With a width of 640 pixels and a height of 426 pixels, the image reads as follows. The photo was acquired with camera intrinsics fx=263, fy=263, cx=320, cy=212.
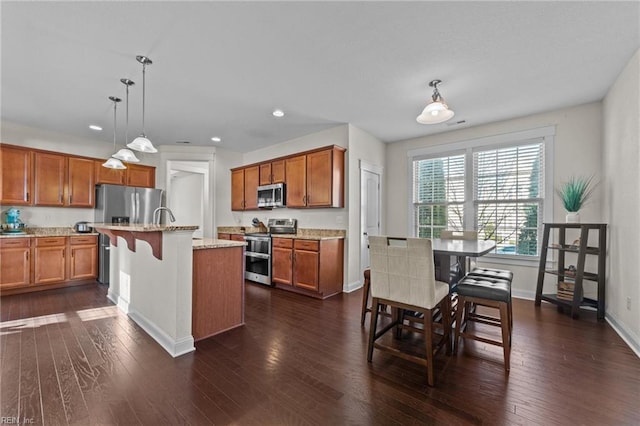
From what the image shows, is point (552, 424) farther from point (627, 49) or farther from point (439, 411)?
point (627, 49)

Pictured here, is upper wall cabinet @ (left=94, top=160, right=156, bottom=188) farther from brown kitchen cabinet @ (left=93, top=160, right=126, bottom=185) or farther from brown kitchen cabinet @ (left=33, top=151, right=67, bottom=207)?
brown kitchen cabinet @ (left=33, top=151, right=67, bottom=207)

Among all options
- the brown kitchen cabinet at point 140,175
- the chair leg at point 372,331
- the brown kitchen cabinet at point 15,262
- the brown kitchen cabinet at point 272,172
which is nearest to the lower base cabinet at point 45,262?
the brown kitchen cabinet at point 15,262

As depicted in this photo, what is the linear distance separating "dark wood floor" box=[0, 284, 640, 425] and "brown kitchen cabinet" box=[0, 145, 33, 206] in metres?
2.40

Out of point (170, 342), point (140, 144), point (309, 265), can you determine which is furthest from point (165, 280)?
point (309, 265)

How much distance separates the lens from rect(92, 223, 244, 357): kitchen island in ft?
7.29

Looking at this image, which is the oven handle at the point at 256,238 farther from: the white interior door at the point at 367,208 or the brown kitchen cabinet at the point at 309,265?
the white interior door at the point at 367,208

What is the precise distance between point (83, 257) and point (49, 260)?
1.35 ft

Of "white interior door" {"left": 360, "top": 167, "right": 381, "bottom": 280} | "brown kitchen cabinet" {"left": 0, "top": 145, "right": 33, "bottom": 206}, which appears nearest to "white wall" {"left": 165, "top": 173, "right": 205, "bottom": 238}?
"brown kitchen cabinet" {"left": 0, "top": 145, "right": 33, "bottom": 206}

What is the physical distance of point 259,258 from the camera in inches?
183

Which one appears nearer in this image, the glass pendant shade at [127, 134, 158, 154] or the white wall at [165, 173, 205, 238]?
the glass pendant shade at [127, 134, 158, 154]

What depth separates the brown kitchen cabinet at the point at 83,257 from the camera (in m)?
4.44

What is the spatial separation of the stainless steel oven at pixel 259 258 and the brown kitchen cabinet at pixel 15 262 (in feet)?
10.6

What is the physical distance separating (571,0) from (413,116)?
2108 mm

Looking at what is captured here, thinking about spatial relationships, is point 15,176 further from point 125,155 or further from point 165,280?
point 165,280
